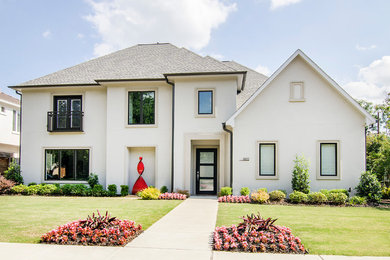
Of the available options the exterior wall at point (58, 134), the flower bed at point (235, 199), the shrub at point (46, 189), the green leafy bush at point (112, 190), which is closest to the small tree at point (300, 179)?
the flower bed at point (235, 199)

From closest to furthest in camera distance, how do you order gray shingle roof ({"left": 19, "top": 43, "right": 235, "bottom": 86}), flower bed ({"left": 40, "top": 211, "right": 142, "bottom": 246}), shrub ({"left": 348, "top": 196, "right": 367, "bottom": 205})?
flower bed ({"left": 40, "top": 211, "right": 142, "bottom": 246})
shrub ({"left": 348, "top": 196, "right": 367, "bottom": 205})
gray shingle roof ({"left": 19, "top": 43, "right": 235, "bottom": 86})

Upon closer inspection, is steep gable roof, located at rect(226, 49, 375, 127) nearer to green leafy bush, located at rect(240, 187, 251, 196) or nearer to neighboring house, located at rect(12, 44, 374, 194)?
neighboring house, located at rect(12, 44, 374, 194)

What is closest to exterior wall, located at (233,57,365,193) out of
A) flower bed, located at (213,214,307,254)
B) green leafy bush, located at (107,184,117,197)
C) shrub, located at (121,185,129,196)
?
shrub, located at (121,185,129,196)

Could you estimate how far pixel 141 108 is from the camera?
17.4 meters

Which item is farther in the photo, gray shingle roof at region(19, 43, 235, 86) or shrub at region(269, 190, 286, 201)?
gray shingle roof at region(19, 43, 235, 86)

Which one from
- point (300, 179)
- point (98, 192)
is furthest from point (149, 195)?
point (300, 179)

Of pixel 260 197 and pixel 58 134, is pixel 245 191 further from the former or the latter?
pixel 58 134

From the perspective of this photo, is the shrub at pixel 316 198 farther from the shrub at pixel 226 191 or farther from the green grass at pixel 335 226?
the shrub at pixel 226 191

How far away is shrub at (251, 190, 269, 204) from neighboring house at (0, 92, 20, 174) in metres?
20.5

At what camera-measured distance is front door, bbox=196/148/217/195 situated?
56.2 feet

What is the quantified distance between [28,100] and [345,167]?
57.3 feet

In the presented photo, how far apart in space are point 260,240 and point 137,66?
1406 centimetres

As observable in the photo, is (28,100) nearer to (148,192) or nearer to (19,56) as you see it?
(19,56)

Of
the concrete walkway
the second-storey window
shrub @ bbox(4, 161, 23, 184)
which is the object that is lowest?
the concrete walkway
